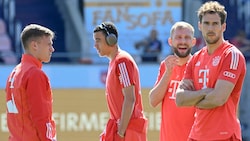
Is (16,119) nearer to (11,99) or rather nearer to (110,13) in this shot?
(11,99)

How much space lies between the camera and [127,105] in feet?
23.8

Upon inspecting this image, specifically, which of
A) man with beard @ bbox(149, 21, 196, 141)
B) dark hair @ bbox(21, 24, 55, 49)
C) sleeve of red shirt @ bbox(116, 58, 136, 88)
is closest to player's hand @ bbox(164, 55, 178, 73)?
man with beard @ bbox(149, 21, 196, 141)

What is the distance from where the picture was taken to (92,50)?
640 inches

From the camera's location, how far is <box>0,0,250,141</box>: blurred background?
1444 centimetres

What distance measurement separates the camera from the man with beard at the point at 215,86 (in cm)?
630

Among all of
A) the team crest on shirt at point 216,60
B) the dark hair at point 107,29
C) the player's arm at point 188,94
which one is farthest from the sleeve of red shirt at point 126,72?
the team crest on shirt at point 216,60

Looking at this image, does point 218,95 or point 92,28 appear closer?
point 218,95

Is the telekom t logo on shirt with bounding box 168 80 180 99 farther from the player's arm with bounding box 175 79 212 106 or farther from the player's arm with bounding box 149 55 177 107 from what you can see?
the player's arm with bounding box 175 79 212 106

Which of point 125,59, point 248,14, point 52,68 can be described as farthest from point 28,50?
point 248,14

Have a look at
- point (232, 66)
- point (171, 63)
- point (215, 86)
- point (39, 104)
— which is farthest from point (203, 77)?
point (39, 104)

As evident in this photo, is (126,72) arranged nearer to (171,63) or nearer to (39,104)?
(171,63)

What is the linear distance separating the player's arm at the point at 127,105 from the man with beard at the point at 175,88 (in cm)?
34

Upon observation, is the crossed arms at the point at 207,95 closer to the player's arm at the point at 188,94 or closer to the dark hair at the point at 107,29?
the player's arm at the point at 188,94

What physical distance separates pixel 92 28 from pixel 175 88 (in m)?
9.28
